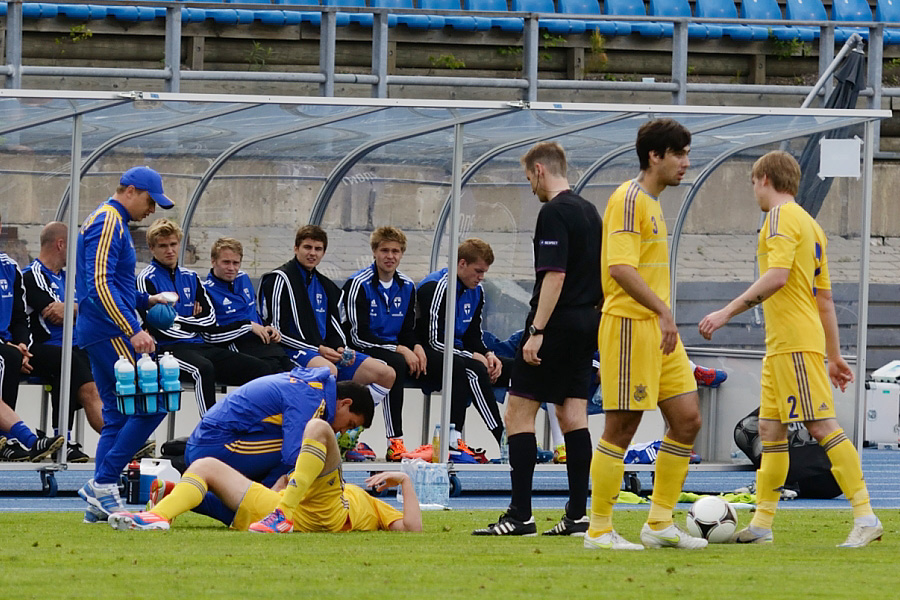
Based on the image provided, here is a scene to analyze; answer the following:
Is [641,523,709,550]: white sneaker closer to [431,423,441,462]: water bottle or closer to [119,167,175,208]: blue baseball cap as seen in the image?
[119,167,175,208]: blue baseball cap

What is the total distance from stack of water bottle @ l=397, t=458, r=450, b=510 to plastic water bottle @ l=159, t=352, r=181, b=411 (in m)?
2.00

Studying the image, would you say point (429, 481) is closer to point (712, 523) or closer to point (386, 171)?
point (386, 171)

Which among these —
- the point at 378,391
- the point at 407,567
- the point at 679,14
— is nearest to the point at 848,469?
the point at 407,567

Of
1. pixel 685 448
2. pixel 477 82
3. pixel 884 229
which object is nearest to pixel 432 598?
pixel 685 448

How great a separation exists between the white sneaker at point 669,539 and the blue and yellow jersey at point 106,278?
114 inches

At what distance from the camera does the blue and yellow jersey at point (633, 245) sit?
6.01 meters

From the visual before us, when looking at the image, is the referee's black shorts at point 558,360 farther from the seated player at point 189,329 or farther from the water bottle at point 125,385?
the seated player at point 189,329

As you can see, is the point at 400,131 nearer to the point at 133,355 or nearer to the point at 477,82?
the point at 133,355

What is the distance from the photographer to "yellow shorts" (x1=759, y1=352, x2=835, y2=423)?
654 centimetres

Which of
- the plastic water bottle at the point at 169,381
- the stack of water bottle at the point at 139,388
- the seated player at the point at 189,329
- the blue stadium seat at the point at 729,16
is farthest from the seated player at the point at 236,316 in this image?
the blue stadium seat at the point at 729,16

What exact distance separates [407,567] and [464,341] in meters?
5.37

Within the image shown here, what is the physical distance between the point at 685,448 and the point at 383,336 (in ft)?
15.5

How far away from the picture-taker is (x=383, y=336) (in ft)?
35.3

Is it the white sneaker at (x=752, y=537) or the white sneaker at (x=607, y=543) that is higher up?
the white sneaker at (x=607, y=543)
